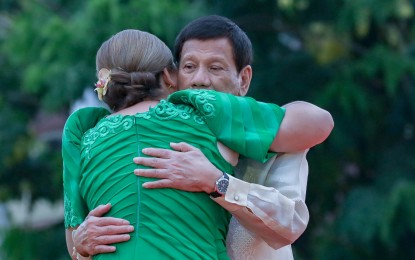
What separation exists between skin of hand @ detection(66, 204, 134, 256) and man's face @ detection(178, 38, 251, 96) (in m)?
0.57

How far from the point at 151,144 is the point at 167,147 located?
5 cm

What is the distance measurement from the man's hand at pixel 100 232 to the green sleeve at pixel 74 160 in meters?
0.08

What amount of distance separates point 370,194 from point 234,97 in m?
6.25

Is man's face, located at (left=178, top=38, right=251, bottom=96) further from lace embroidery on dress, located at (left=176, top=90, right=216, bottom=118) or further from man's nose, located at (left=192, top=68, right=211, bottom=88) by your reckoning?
lace embroidery on dress, located at (left=176, top=90, right=216, bottom=118)

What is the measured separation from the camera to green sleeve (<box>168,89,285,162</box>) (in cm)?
361

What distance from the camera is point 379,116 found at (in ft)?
33.3

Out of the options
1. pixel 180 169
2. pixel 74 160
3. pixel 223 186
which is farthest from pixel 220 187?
pixel 74 160

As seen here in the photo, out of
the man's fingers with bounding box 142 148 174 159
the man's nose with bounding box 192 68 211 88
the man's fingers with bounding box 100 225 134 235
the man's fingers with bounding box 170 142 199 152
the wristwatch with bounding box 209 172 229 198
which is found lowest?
the man's fingers with bounding box 100 225 134 235

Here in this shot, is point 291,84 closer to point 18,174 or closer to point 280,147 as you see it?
point 18,174

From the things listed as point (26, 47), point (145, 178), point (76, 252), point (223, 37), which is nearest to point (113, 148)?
point (145, 178)

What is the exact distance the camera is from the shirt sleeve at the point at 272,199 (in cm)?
361

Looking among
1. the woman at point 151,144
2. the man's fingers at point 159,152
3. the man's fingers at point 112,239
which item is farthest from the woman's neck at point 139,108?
the man's fingers at point 112,239

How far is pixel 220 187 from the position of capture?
357 cm

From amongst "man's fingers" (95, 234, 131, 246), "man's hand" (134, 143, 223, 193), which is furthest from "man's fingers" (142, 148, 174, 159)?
"man's fingers" (95, 234, 131, 246)
